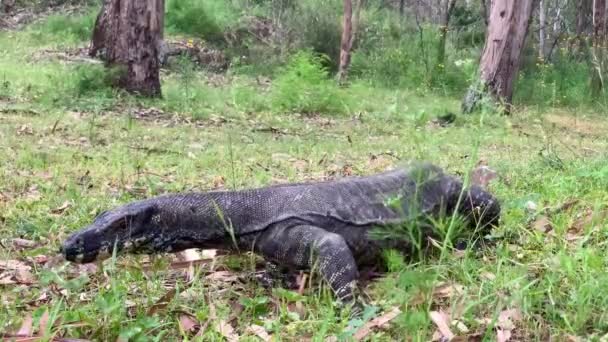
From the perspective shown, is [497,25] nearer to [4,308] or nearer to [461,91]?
[461,91]

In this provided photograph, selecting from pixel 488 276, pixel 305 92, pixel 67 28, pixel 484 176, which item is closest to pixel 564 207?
pixel 484 176

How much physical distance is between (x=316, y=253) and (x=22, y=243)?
5.74 feet

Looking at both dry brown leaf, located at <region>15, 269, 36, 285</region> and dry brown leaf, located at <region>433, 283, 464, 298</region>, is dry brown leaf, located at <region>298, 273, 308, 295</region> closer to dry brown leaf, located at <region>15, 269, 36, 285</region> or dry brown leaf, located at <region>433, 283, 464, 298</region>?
dry brown leaf, located at <region>433, 283, 464, 298</region>

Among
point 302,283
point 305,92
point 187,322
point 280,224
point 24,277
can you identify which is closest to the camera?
point 187,322

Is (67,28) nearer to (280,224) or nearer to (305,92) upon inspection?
(305,92)

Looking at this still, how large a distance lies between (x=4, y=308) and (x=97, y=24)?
44.8ft

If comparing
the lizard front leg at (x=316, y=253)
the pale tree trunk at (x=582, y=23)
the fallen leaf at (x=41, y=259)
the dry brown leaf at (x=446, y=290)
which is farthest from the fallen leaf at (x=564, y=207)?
the pale tree trunk at (x=582, y=23)

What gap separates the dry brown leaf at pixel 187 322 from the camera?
2.51 m

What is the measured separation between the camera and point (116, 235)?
2883 mm

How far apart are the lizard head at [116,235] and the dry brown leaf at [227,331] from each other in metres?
0.59

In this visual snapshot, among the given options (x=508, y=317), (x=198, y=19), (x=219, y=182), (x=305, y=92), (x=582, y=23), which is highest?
(x=508, y=317)

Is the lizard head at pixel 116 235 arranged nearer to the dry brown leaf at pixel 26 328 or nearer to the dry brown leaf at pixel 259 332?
the dry brown leaf at pixel 26 328

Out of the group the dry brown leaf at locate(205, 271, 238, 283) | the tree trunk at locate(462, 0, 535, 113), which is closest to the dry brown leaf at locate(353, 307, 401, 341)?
the dry brown leaf at locate(205, 271, 238, 283)

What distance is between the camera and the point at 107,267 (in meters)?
2.95
